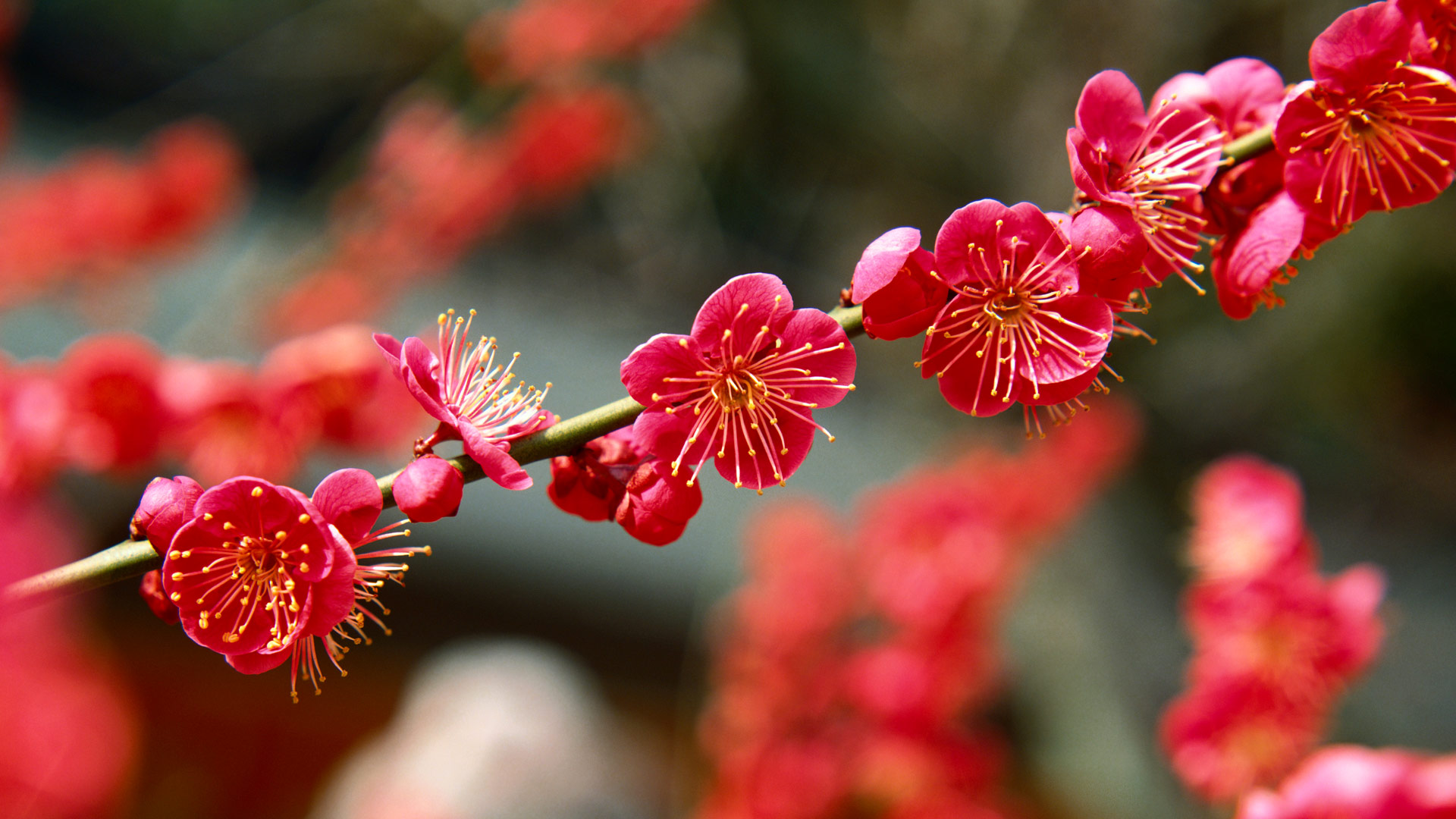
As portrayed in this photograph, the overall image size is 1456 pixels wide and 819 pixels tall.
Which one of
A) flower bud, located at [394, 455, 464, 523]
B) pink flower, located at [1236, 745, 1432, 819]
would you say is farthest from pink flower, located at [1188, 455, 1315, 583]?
flower bud, located at [394, 455, 464, 523]

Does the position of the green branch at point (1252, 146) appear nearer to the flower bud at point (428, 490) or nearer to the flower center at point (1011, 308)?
the flower center at point (1011, 308)

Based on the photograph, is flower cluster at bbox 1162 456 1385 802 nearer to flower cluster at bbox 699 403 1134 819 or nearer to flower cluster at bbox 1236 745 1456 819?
flower cluster at bbox 1236 745 1456 819

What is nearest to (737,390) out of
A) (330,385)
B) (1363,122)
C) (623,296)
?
(1363,122)

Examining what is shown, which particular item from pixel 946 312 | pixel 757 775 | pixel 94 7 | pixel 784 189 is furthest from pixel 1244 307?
pixel 94 7

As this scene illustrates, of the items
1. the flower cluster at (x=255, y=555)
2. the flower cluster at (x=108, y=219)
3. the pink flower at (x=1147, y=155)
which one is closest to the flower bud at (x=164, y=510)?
the flower cluster at (x=255, y=555)

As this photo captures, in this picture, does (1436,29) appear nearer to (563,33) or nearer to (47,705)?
(47,705)

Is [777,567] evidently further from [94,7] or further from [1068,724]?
[94,7]
